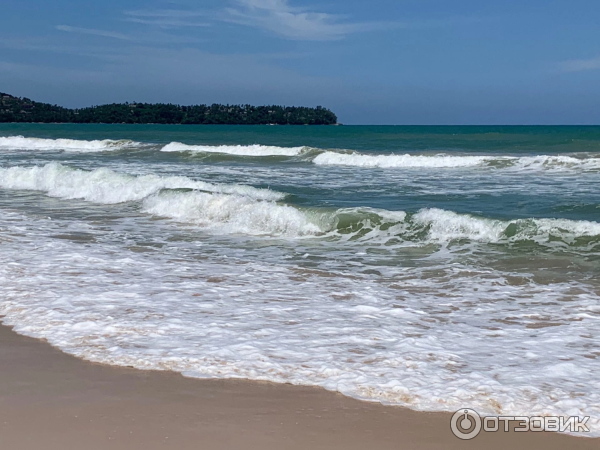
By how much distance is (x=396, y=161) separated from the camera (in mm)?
28031

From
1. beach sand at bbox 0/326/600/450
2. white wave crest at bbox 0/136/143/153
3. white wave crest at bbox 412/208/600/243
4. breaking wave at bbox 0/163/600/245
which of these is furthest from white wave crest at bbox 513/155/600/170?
white wave crest at bbox 0/136/143/153

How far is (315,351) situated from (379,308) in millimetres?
1334

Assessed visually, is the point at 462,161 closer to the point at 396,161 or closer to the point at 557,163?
the point at 396,161

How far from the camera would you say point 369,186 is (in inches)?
684

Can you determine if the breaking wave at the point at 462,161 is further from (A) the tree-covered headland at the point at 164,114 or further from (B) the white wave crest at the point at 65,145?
(A) the tree-covered headland at the point at 164,114

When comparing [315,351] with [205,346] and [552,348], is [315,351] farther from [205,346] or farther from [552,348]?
[552,348]

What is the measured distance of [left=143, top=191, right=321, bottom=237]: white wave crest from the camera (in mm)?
10797

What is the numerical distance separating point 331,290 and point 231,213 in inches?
221

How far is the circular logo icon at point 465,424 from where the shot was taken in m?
3.42

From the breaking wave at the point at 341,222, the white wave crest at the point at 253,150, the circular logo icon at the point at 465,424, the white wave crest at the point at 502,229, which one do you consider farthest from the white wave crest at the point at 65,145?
the circular logo icon at the point at 465,424

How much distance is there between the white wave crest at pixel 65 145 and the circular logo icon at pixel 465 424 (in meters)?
38.4

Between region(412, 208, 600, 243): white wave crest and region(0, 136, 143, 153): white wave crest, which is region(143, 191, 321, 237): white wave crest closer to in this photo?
region(412, 208, 600, 243): white wave crest

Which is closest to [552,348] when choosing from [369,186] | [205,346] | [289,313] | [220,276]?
[289,313]

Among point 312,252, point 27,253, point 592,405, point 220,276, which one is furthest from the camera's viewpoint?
point 312,252
